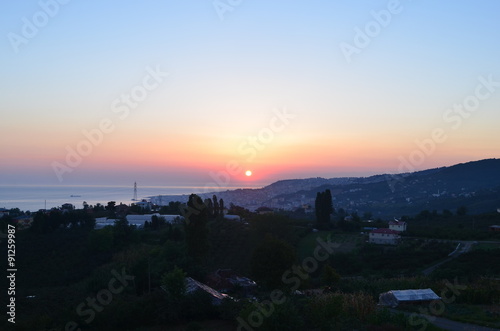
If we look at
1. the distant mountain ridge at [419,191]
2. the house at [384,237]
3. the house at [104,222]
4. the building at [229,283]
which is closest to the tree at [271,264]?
the building at [229,283]

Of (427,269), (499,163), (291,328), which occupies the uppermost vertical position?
(499,163)

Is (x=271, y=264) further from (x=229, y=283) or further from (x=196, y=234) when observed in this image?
(x=196, y=234)

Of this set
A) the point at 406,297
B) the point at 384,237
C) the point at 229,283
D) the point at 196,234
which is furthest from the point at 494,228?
the point at 406,297

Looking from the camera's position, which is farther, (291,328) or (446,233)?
(446,233)

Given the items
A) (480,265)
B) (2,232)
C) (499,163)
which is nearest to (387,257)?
(480,265)

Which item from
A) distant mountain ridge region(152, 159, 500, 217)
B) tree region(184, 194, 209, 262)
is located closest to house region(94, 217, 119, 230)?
tree region(184, 194, 209, 262)

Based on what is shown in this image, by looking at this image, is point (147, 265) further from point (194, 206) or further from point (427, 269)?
point (427, 269)

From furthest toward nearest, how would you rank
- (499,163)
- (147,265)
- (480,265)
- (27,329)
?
(499,163) → (480,265) → (147,265) → (27,329)
